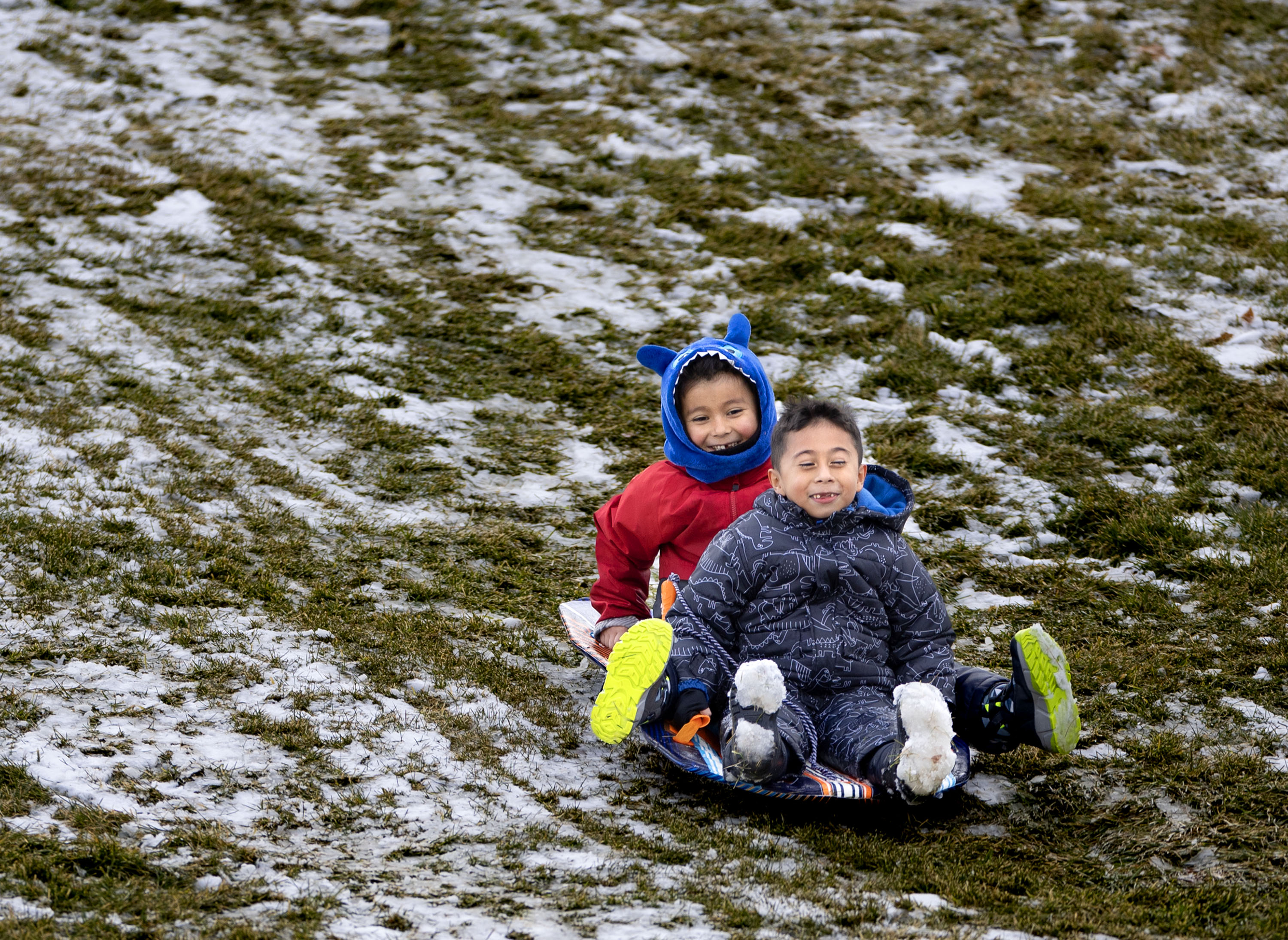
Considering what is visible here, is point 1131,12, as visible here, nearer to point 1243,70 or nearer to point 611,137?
point 1243,70

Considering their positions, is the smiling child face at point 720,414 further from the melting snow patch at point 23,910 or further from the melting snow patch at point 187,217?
the melting snow patch at point 187,217

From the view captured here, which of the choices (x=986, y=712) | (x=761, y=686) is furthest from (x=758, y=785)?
(x=986, y=712)

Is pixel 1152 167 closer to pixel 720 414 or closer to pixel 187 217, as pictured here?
pixel 720 414

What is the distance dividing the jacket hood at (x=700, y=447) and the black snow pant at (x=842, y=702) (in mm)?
738

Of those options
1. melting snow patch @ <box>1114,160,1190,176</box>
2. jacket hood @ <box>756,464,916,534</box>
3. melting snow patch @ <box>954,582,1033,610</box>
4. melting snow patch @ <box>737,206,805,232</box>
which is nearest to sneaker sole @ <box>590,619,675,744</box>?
jacket hood @ <box>756,464,916,534</box>

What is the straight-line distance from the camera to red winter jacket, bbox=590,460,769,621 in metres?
4.23

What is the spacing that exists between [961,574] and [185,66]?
7.22 m

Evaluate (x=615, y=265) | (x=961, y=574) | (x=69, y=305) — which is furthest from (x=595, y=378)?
(x=69, y=305)

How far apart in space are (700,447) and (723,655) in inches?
32.6

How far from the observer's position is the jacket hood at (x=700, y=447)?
4.23 metres

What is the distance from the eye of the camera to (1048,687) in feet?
11.3

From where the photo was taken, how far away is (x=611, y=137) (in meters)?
8.88

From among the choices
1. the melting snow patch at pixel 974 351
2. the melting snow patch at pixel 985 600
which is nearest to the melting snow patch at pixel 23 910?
the melting snow patch at pixel 985 600

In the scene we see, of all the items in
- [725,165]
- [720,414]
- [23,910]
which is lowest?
[725,165]
